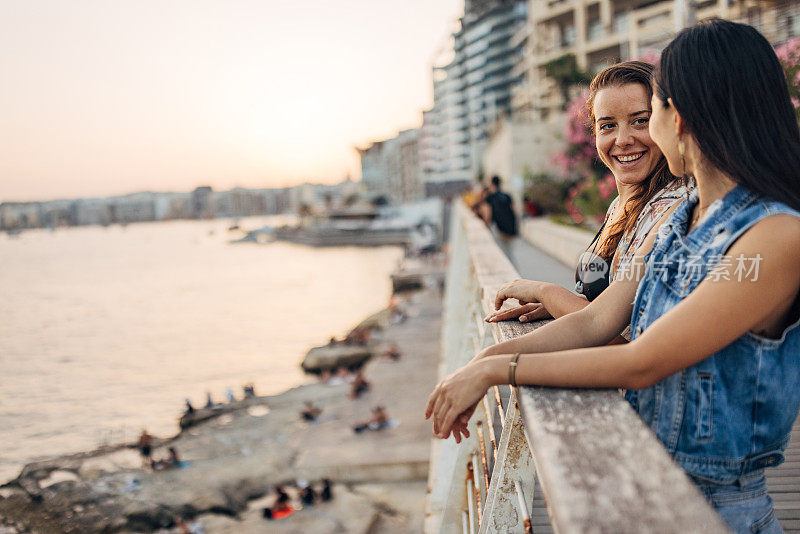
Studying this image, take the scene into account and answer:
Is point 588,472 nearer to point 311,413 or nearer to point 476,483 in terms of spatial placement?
point 476,483

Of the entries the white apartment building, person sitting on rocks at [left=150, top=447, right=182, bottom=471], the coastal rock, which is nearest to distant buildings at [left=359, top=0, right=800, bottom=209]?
the white apartment building

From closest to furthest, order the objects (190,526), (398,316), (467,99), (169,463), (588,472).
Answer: (588,472) → (190,526) → (169,463) → (398,316) → (467,99)

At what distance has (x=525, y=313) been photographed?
7.11ft

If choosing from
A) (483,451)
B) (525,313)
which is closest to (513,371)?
(525,313)

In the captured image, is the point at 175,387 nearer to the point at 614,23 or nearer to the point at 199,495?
the point at 199,495

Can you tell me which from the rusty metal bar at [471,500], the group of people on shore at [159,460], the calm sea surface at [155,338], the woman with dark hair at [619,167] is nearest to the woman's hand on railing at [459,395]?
the woman with dark hair at [619,167]

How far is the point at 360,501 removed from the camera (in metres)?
8.36

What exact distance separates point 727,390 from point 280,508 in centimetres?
837

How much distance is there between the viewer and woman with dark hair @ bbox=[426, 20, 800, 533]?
46.9 inches

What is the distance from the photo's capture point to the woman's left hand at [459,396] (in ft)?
4.96

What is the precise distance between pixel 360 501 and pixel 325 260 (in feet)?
197

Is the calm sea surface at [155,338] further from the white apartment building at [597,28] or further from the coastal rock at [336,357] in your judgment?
the white apartment building at [597,28]

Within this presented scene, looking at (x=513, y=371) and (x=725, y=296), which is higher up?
(x=725, y=296)

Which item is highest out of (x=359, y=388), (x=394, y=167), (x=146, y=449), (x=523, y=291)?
(x=394, y=167)
